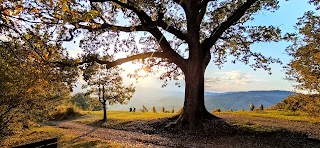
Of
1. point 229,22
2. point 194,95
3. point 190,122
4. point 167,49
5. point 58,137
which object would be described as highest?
point 229,22

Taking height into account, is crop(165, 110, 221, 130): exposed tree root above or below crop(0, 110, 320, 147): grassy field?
above

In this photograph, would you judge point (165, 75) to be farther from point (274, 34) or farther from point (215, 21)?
point (274, 34)

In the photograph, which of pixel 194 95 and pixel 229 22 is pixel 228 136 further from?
pixel 229 22

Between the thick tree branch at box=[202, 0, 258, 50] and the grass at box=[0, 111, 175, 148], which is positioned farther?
the thick tree branch at box=[202, 0, 258, 50]

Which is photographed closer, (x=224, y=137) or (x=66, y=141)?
(x=224, y=137)

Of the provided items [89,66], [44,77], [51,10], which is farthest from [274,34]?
[51,10]

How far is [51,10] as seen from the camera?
6191 millimetres

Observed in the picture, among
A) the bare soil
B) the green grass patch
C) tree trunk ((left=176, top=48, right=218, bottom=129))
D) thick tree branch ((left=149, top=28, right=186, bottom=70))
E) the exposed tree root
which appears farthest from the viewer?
thick tree branch ((left=149, top=28, right=186, bottom=70))

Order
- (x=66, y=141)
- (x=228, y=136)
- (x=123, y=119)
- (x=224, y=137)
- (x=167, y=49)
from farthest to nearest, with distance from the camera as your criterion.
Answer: (x=123, y=119) → (x=167, y=49) → (x=66, y=141) → (x=228, y=136) → (x=224, y=137)

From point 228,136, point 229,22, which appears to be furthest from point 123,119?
point 229,22

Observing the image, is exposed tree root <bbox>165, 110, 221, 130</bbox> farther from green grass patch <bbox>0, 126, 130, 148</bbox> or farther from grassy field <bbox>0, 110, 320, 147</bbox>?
green grass patch <bbox>0, 126, 130, 148</bbox>

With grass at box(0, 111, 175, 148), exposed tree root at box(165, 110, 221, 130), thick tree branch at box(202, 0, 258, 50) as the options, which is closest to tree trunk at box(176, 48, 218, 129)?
exposed tree root at box(165, 110, 221, 130)

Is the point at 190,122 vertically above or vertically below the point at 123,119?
above

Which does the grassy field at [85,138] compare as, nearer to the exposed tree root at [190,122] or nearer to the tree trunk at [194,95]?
the exposed tree root at [190,122]
